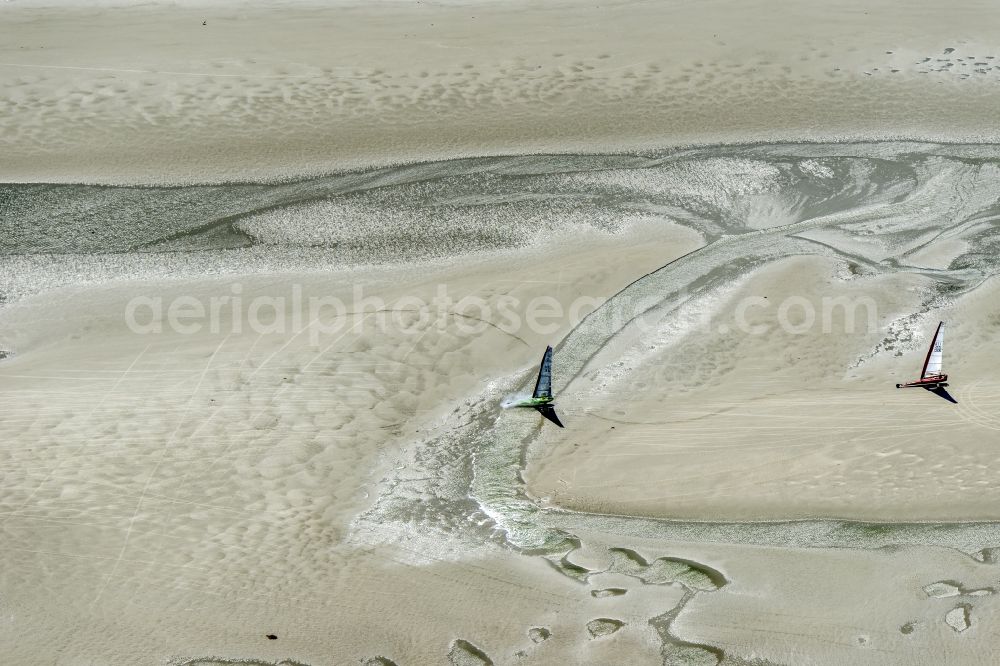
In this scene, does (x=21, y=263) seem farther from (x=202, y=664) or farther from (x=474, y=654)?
(x=474, y=654)

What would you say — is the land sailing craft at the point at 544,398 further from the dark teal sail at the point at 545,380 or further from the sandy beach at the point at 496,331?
the sandy beach at the point at 496,331

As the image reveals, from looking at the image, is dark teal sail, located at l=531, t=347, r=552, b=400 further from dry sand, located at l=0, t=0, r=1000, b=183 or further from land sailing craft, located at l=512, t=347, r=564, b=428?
dry sand, located at l=0, t=0, r=1000, b=183

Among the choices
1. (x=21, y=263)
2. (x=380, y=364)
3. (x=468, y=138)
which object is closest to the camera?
(x=380, y=364)

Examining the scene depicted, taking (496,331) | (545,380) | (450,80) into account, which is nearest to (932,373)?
(545,380)

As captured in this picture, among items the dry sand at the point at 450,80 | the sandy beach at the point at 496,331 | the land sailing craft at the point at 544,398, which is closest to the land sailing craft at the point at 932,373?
the sandy beach at the point at 496,331

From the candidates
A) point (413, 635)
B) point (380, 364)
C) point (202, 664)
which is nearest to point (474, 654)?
point (413, 635)

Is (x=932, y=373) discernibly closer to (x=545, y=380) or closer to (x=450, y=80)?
(x=545, y=380)
